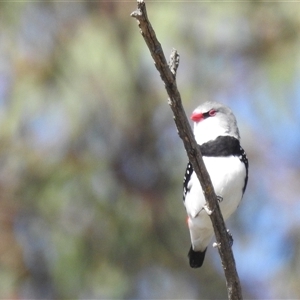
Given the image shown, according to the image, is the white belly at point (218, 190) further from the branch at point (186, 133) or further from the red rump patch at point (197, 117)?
the branch at point (186, 133)

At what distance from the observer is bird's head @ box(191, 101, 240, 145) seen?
378 cm

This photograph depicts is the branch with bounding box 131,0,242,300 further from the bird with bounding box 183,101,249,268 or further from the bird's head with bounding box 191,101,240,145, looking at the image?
Result: the bird's head with bounding box 191,101,240,145

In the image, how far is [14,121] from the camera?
15.9ft

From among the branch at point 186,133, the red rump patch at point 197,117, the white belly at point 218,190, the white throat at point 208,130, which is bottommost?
the branch at point 186,133

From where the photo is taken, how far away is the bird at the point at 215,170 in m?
3.58

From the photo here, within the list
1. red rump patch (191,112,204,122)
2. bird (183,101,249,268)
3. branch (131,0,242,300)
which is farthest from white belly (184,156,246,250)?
branch (131,0,242,300)

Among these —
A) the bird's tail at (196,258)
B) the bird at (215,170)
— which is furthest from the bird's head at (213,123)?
the bird's tail at (196,258)

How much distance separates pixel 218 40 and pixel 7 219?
6.55ft

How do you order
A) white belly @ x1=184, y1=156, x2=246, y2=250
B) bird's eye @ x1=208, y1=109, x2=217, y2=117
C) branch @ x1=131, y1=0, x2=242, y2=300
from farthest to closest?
bird's eye @ x1=208, y1=109, x2=217, y2=117 < white belly @ x1=184, y1=156, x2=246, y2=250 < branch @ x1=131, y1=0, x2=242, y2=300

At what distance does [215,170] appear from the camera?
11.7 feet

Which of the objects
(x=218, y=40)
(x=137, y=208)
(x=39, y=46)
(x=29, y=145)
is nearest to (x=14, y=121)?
(x=29, y=145)

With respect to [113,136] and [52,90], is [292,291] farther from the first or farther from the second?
[52,90]

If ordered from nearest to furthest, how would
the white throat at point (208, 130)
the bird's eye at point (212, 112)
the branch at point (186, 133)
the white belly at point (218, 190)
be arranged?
1. the branch at point (186, 133)
2. the white belly at point (218, 190)
3. the white throat at point (208, 130)
4. the bird's eye at point (212, 112)

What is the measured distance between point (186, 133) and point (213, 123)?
133 cm
